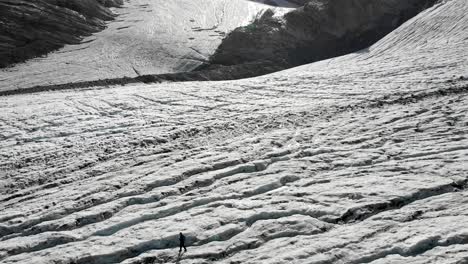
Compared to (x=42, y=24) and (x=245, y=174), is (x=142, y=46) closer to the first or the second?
(x=42, y=24)

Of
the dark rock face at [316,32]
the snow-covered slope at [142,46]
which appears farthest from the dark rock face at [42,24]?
the dark rock face at [316,32]

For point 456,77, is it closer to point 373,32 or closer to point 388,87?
point 388,87

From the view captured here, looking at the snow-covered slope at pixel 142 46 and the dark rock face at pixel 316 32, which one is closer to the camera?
the snow-covered slope at pixel 142 46

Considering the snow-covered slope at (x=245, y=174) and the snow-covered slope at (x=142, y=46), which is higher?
the snow-covered slope at (x=142, y=46)

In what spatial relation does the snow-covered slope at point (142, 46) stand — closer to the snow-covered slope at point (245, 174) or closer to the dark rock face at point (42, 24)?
the dark rock face at point (42, 24)

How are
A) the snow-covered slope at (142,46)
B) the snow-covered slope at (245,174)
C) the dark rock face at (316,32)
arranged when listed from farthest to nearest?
the dark rock face at (316,32)
the snow-covered slope at (142,46)
the snow-covered slope at (245,174)

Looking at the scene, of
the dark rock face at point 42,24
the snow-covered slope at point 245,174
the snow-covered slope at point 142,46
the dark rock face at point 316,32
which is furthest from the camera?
the dark rock face at point 316,32

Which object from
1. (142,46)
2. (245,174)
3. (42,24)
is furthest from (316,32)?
(245,174)
